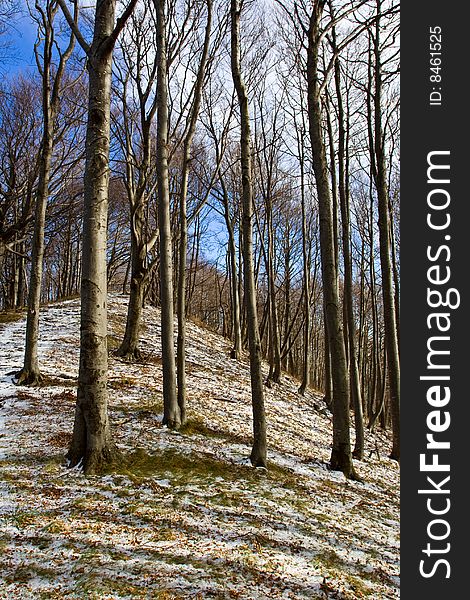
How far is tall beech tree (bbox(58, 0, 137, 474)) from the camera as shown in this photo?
Result: 481 cm

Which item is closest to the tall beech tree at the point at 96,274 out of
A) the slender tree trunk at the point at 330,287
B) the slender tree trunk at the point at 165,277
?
the slender tree trunk at the point at 165,277

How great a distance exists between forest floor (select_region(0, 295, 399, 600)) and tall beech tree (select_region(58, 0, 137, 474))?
373 mm

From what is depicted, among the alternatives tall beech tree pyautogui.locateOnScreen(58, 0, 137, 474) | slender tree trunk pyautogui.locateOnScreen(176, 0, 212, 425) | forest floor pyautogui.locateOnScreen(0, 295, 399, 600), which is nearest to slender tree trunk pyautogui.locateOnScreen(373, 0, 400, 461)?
forest floor pyautogui.locateOnScreen(0, 295, 399, 600)

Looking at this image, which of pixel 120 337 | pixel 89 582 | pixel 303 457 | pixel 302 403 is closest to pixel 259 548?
pixel 89 582

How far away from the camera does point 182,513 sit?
4051 mm

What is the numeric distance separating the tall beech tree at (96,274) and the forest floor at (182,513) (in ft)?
1.22

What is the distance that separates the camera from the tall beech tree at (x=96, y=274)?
4812 mm

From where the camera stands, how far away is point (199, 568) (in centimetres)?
317

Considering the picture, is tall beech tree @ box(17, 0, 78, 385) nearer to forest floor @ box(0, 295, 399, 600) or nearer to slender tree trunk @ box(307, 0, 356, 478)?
forest floor @ box(0, 295, 399, 600)

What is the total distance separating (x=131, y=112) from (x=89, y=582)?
11.1 m

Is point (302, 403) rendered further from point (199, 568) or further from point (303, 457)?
point (199, 568)

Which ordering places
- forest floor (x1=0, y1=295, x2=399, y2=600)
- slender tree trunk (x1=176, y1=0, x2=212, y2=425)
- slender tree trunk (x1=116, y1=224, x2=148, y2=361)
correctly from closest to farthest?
forest floor (x1=0, y1=295, x2=399, y2=600)
slender tree trunk (x1=176, y1=0, x2=212, y2=425)
slender tree trunk (x1=116, y1=224, x2=148, y2=361)

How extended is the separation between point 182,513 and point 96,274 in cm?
277

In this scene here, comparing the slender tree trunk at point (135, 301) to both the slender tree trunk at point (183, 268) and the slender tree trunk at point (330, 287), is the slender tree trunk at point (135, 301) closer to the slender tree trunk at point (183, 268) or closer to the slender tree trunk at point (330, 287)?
the slender tree trunk at point (183, 268)
